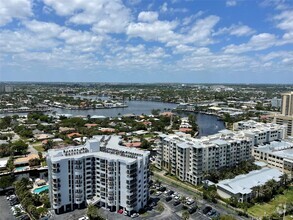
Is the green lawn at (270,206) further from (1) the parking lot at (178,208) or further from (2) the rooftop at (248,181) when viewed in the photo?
(1) the parking lot at (178,208)

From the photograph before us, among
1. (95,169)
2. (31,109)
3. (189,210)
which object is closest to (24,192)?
(95,169)

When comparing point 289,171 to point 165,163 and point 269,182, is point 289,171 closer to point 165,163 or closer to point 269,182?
point 269,182

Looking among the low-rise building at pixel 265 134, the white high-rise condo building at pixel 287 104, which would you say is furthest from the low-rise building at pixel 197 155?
the white high-rise condo building at pixel 287 104

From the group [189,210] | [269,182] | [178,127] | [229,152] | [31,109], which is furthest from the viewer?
[31,109]

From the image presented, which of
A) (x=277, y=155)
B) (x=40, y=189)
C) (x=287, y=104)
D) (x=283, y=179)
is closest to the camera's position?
(x=40, y=189)

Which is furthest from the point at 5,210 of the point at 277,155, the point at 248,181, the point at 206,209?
the point at 277,155

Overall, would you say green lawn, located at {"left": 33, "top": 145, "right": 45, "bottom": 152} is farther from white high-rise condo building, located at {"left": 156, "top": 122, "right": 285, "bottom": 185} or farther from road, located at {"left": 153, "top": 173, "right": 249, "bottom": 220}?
road, located at {"left": 153, "top": 173, "right": 249, "bottom": 220}

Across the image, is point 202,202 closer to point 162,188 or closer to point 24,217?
point 162,188
